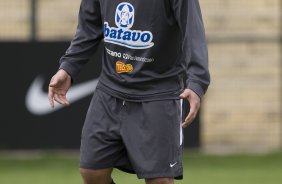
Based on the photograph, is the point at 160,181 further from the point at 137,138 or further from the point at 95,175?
the point at 95,175

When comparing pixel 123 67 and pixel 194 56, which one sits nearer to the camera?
pixel 194 56

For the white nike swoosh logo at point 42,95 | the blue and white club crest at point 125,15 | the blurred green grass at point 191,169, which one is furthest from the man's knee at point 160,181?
the white nike swoosh logo at point 42,95

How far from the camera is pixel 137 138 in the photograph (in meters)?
5.84

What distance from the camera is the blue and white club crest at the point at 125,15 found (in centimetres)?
583

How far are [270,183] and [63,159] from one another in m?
2.83

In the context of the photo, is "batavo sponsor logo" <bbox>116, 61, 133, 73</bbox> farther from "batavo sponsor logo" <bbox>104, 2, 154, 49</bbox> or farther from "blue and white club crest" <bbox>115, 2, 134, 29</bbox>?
"blue and white club crest" <bbox>115, 2, 134, 29</bbox>

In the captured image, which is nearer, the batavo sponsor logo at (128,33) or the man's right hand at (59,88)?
the batavo sponsor logo at (128,33)

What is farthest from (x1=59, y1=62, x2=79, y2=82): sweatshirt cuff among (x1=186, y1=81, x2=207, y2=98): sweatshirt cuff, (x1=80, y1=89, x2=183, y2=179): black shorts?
(x1=186, y1=81, x2=207, y2=98): sweatshirt cuff

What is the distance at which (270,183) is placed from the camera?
32.2 ft

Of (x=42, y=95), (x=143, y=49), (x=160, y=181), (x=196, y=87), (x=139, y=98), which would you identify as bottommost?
(x=42, y=95)

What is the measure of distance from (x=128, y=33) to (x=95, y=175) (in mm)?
852

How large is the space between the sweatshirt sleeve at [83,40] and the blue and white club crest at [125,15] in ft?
0.95

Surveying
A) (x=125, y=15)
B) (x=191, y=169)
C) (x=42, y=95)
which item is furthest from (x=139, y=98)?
(x=42, y=95)

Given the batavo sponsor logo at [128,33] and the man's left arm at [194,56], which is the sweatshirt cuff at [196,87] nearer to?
the man's left arm at [194,56]
